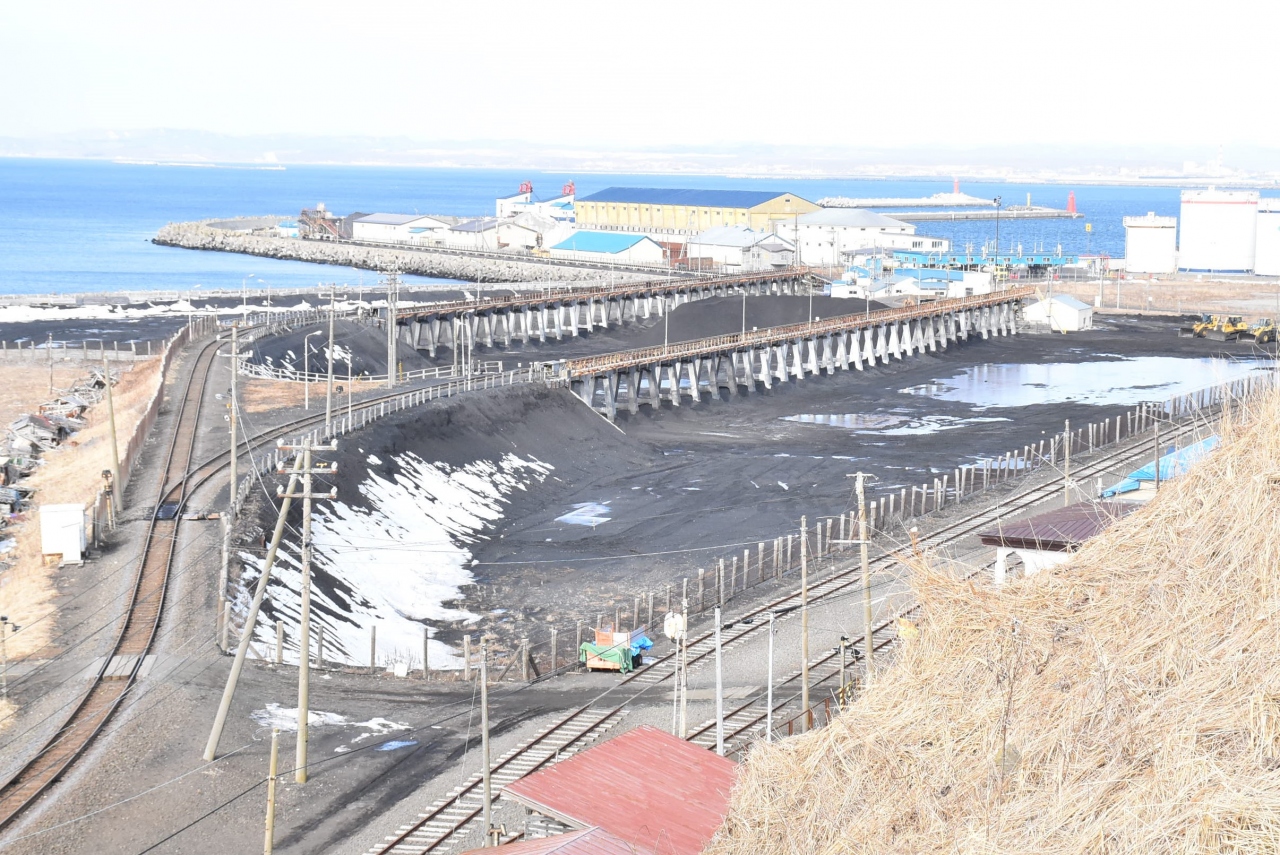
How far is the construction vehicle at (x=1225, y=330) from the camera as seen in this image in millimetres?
80688

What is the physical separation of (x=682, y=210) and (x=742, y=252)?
26.4m

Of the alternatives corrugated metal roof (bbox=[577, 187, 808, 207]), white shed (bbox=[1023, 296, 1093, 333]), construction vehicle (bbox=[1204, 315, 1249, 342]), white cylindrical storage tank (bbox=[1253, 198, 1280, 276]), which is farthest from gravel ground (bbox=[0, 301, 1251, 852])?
corrugated metal roof (bbox=[577, 187, 808, 207])

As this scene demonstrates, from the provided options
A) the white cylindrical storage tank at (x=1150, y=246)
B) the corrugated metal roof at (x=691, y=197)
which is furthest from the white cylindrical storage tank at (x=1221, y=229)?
the corrugated metal roof at (x=691, y=197)

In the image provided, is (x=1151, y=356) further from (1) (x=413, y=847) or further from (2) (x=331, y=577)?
(1) (x=413, y=847)

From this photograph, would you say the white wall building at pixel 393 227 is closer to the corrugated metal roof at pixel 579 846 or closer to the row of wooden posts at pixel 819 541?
the row of wooden posts at pixel 819 541

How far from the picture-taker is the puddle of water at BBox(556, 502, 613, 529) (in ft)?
139

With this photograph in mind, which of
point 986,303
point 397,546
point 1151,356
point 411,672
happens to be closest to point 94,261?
point 986,303

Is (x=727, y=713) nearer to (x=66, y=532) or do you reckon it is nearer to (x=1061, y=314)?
(x=66, y=532)

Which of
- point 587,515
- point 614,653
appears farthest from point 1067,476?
point 587,515

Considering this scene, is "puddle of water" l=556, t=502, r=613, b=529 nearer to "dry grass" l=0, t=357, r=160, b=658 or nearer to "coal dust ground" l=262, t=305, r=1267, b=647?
"coal dust ground" l=262, t=305, r=1267, b=647

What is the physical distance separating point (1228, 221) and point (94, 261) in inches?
4054

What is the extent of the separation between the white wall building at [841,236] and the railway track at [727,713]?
77029 mm

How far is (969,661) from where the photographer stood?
1452 cm

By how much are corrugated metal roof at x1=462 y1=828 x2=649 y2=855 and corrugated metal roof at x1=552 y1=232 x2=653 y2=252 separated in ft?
309
